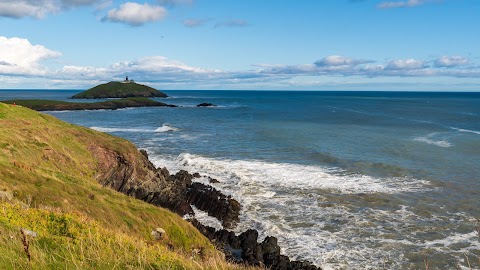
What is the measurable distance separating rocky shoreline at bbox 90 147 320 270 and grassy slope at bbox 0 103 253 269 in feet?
4.93

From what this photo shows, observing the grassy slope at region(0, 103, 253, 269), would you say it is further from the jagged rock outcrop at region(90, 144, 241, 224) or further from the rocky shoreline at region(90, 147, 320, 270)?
the rocky shoreline at region(90, 147, 320, 270)

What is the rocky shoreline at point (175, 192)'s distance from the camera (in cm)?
2414

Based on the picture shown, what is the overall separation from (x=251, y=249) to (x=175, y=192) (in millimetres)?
11877

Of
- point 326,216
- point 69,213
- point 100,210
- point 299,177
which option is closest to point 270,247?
point 326,216

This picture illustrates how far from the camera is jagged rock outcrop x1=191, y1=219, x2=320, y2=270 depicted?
801 inches

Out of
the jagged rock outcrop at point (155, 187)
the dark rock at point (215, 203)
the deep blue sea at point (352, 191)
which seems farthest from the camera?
the jagged rock outcrop at point (155, 187)

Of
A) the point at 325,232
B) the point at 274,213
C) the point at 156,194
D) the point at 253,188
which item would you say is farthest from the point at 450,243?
the point at 156,194

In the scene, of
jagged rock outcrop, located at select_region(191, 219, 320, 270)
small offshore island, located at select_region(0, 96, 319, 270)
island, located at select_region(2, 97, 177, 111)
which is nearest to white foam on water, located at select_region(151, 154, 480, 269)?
jagged rock outcrop, located at select_region(191, 219, 320, 270)

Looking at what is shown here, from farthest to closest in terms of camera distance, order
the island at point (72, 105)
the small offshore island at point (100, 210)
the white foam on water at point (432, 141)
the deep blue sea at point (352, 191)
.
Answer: the island at point (72, 105), the white foam on water at point (432, 141), the deep blue sea at point (352, 191), the small offshore island at point (100, 210)

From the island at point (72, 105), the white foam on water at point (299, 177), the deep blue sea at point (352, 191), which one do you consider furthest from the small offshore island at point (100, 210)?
the island at point (72, 105)

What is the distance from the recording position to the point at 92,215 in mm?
18234

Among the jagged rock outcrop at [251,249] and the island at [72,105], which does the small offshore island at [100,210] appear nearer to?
the jagged rock outcrop at [251,249]

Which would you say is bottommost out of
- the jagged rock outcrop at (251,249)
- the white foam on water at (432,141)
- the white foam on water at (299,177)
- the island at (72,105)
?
the jagged rock outcrop at (251,249)

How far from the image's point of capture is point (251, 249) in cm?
2222
